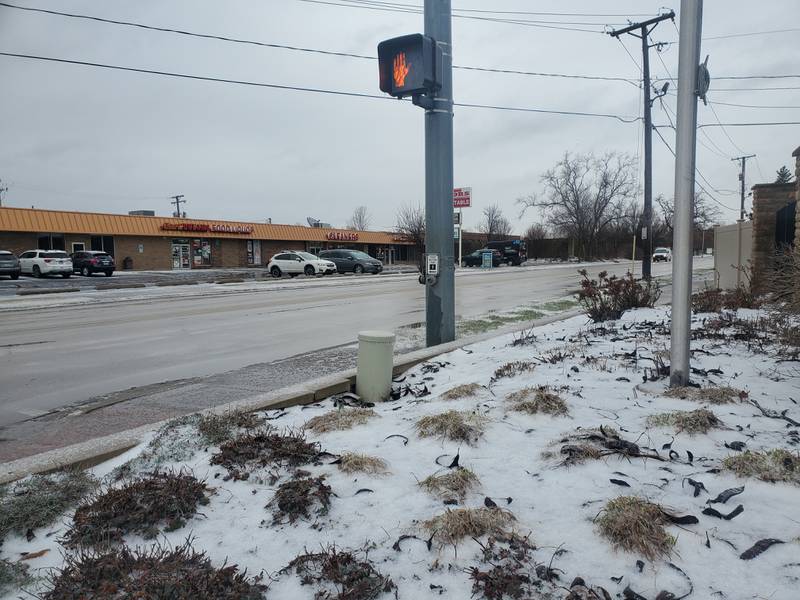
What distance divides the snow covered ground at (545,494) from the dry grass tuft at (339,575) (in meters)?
0.05

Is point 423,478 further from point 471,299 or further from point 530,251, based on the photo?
point 530,251

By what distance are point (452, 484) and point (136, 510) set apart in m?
1.61


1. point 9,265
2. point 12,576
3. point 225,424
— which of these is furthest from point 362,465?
point 9,265

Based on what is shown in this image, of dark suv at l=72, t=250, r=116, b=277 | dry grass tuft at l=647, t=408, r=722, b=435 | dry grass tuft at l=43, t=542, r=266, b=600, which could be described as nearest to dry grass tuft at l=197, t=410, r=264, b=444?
dry grass tuft at l=43, t=542, r=266, b=600

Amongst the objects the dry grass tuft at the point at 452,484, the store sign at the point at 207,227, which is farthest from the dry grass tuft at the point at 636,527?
the store sign at the point at 207,227

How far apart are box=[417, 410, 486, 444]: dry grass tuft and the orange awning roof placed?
41373 mm

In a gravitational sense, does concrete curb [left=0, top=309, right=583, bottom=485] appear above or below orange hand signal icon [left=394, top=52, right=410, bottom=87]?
below

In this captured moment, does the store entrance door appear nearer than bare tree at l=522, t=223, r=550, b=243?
Yes

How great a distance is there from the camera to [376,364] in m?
5.09

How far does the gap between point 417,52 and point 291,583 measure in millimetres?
5496

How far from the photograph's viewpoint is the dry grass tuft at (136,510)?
2.66 meters

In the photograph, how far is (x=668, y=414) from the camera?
3.70 meters

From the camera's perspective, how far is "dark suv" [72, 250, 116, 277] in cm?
3253

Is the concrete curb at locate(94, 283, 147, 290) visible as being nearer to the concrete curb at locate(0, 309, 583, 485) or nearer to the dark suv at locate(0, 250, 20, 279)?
the dark suv at locate(0, 250, 20, 279)
